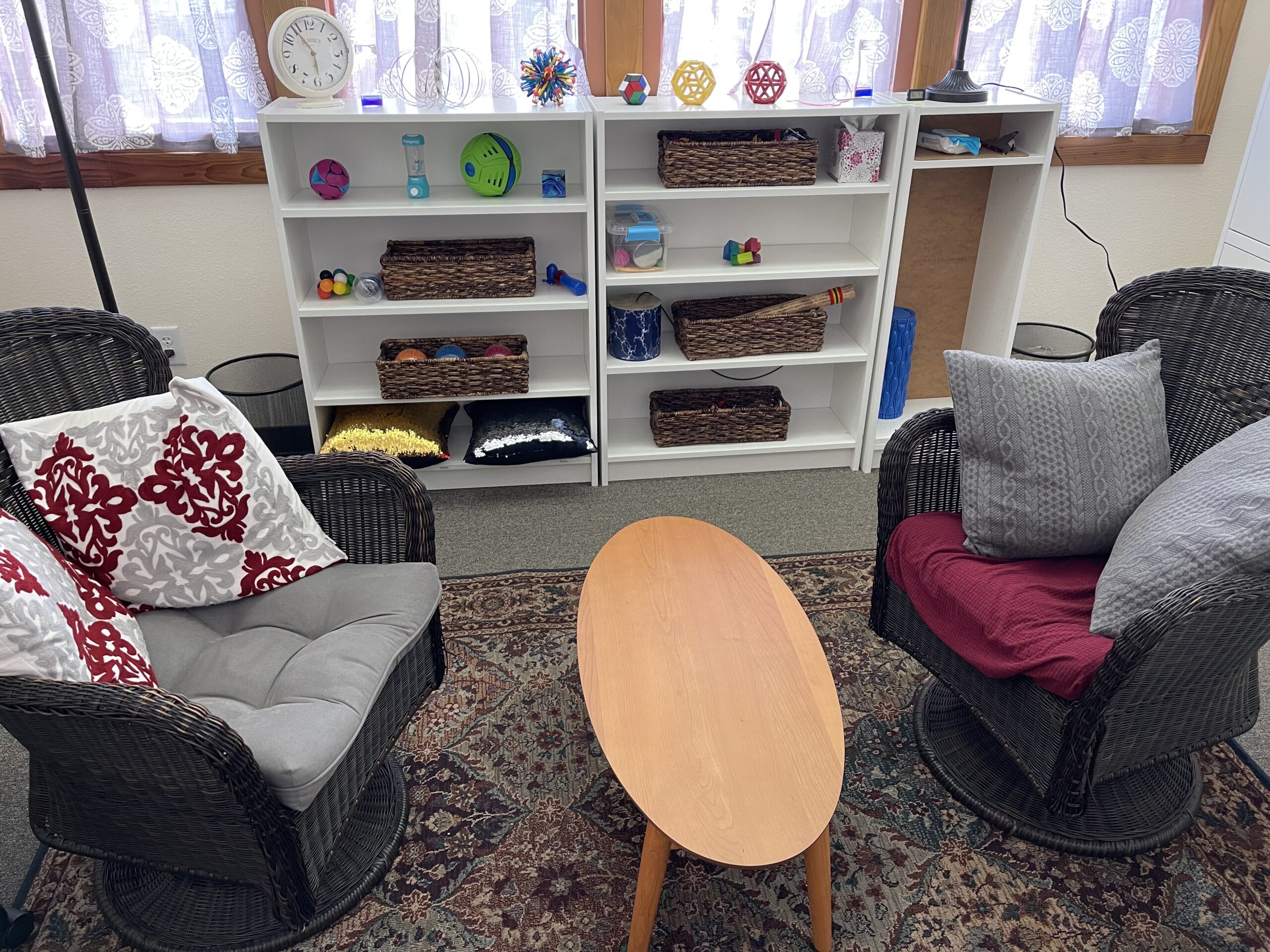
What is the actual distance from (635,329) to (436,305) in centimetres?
56

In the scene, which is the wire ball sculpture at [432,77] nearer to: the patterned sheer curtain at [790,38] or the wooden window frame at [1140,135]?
the patterned sheer curtain at [790,38]

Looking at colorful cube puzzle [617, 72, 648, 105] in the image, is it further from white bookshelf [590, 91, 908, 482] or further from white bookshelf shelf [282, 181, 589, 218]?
white bookshelf shelf [282, 181, 589, 218]

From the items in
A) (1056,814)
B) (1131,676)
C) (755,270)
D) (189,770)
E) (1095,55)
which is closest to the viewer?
Answer: (189,770)

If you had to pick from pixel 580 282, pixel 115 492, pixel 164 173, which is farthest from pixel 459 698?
pixel 164 173

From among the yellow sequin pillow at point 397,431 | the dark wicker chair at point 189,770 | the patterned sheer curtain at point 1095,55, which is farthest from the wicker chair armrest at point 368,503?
the patterned sheer curtain at point 1095,55

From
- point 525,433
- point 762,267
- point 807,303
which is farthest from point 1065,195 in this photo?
point 525,433

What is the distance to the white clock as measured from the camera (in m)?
2.28

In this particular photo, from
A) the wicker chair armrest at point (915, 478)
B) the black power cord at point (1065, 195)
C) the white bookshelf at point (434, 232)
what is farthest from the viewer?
the black power cord at point (1065, 195)

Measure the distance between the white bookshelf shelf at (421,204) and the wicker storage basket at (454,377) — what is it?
398 millimetres

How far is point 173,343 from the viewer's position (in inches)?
114

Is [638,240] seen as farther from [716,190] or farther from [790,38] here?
[790,38]

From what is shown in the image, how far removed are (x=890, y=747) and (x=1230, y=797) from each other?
2.03ft

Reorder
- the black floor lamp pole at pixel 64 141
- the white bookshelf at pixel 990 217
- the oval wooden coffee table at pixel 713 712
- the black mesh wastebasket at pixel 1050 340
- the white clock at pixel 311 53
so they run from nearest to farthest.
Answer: the oval wooden coffee table at pixel 713 712 → the black floor lamp pole at pixel 64 141 → the white clock at pixel 311 53 → the white bookshelf at pixel 990 217 → the black mesh wastebasket at pixel 1050 340

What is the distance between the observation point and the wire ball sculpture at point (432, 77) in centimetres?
253
